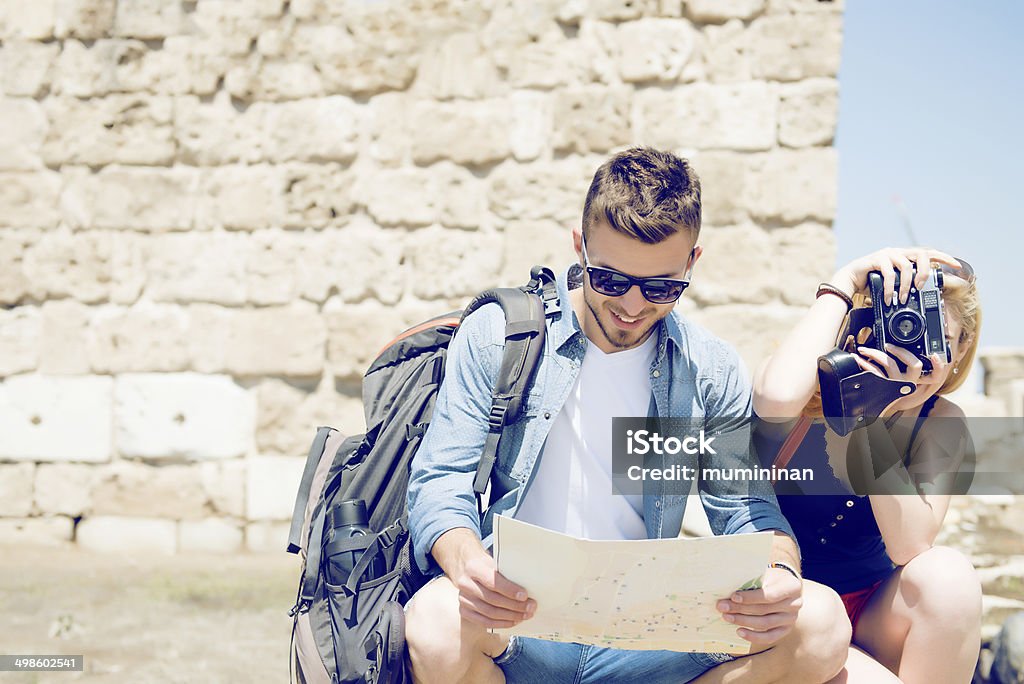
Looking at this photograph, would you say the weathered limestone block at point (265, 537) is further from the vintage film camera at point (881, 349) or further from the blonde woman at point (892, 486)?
the vintage film camera at point (881, 349)

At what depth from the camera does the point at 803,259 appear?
435cm

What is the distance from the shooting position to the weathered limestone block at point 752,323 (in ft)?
14.3

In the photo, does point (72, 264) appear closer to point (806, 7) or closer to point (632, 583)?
point (806, 7)

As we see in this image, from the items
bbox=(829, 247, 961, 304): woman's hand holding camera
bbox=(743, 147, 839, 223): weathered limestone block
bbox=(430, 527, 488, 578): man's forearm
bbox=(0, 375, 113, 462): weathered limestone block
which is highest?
bbox=(743, 147, 839, 223): weathered limestone block

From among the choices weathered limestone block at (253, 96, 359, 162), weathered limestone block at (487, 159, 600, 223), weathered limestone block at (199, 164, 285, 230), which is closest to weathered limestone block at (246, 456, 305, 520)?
weathered limestone block at (199, 164, 285, 230)

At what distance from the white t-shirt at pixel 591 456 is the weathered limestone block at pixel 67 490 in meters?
3.32

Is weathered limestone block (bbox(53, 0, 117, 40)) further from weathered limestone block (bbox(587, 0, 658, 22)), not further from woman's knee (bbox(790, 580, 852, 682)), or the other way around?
woman's knee (bbox(790, 580, 852, 682))

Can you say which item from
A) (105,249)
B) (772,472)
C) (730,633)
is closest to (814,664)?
(730,633)

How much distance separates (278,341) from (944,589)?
3.39m

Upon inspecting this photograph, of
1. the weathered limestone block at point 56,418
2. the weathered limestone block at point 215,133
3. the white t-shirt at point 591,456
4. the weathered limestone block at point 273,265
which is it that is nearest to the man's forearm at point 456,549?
the white t-shirt at point 591,456

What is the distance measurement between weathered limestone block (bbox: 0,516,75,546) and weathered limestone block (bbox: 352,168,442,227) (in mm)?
2245

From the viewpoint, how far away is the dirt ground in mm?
3432

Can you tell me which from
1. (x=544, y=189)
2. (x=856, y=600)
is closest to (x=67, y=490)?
(x=544, y=189)

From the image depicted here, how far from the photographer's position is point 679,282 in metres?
2.27
